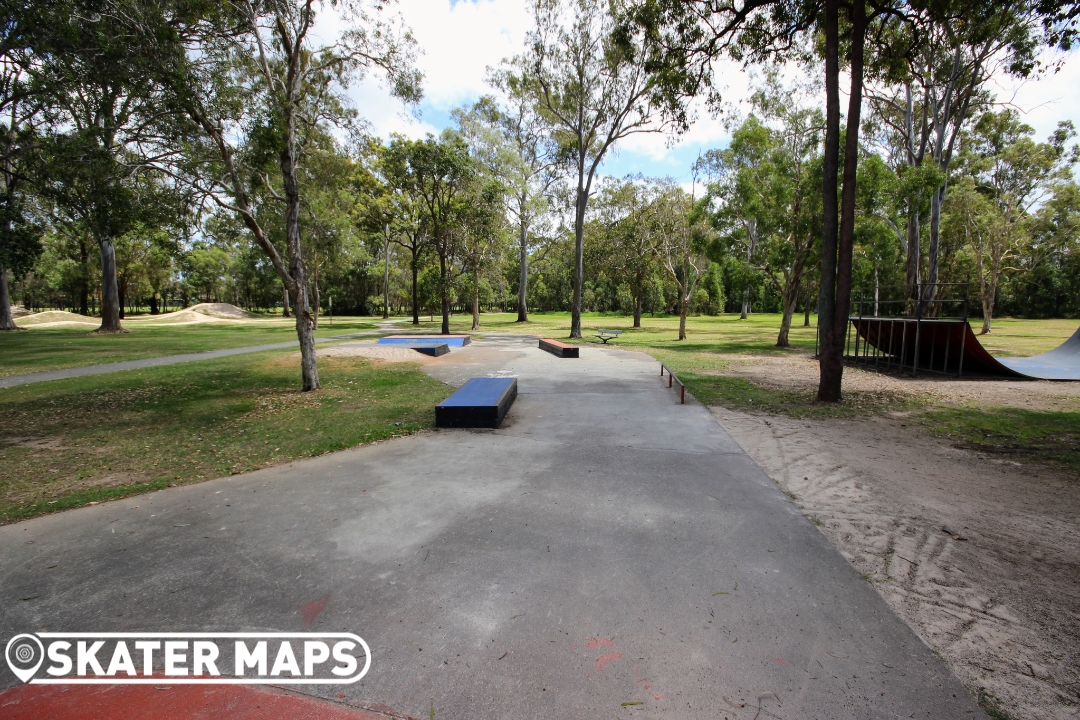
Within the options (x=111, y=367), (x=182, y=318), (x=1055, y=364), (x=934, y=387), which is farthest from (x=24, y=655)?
(x=182, y=318)

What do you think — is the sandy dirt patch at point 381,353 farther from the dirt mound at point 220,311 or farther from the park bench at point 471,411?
the dirt mound at point 220,311

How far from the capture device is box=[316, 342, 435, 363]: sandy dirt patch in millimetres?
15836

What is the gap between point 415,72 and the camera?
35.3 feet

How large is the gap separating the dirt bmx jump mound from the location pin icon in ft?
54.7

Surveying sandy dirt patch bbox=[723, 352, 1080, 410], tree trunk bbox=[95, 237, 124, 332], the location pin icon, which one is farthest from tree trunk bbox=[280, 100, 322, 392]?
tree trunk bbox=[95, 237, 124, 332]

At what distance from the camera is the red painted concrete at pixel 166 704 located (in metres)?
2.26

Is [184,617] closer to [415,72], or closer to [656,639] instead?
[656,639]

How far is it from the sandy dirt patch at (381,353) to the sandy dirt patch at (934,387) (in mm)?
10080

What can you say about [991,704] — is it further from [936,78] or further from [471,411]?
[936,78]

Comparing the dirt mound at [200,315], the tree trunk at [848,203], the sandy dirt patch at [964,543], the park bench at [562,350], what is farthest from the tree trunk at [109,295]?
the tree trunk at [848,203]

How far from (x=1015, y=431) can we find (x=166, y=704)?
35.4ft

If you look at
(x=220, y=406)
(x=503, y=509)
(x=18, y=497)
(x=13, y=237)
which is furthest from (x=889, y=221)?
(x=13, y=237)

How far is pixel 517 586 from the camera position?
10.6ft

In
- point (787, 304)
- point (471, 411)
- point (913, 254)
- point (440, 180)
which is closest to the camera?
point (471, 411)
